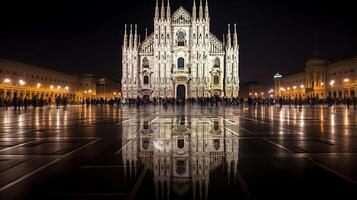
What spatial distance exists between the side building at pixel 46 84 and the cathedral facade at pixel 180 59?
17602 millimetres

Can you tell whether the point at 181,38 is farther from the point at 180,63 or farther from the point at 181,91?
the point at 181,91

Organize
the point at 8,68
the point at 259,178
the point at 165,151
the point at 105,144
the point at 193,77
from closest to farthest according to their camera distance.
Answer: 1. the point at 259,178
2. the point at 165,151
3. the point at 105,144
4. the point at 8,68
5. the point at 193,77

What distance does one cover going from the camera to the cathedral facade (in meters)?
74.3

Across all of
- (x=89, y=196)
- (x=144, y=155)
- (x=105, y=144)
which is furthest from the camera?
(x=105, y=144)

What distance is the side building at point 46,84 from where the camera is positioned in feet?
200

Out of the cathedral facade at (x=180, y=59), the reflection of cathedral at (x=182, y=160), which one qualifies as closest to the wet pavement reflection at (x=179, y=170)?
the reflection of cathedral at (x=182, y=160)

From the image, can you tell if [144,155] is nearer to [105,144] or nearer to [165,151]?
[165,151]

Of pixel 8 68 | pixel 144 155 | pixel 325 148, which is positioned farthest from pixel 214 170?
pixel 8 68

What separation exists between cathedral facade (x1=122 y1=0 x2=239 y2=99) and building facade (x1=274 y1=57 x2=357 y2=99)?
15.5m

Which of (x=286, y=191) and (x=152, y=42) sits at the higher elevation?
(x=152, y=42)

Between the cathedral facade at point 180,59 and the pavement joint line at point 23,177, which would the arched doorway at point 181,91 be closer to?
the cathedral facade at point 180,59

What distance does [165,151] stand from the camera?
8680mm

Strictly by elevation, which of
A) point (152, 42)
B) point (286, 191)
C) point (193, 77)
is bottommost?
point (286, 191)

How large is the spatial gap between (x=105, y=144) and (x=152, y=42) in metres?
68.4
